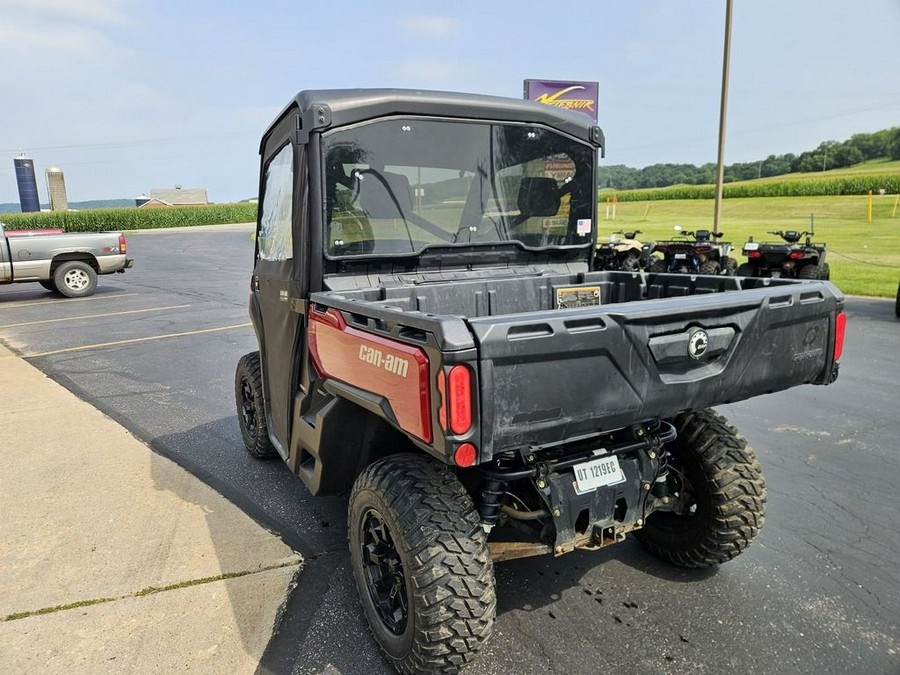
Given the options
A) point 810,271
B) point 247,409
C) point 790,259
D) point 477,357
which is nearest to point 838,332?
point 477,357

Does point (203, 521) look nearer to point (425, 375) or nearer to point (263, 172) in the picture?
point (263, 172)

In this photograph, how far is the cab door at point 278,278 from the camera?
3283 mm

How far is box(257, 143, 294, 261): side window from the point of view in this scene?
340 cm

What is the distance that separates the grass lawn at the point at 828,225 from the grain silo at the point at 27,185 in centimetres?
5313

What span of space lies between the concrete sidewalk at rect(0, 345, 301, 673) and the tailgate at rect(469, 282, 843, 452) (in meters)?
1.61

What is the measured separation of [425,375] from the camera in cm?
207

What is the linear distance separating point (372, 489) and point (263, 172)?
2.37 metres

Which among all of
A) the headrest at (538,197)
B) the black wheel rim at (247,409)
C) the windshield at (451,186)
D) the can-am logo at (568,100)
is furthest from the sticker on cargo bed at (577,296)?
the can-am logo at (568,100)

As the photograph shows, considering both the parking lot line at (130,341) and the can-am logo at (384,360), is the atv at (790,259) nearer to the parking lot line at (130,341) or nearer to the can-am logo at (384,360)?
the parking lot line at (130,341)

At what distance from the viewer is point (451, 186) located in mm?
3508

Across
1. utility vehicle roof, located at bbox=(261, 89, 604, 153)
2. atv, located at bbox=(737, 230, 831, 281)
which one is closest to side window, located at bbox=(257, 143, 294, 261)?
utility vehicle roof, located at bbox=(261, 89, 604, 153)

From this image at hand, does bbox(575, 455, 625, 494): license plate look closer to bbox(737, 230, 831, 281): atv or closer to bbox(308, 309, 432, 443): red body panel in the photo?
bbox(308, 309, 432, 443): red body panel

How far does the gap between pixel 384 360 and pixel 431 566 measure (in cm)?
75

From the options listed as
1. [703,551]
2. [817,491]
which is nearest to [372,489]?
[703,551]
